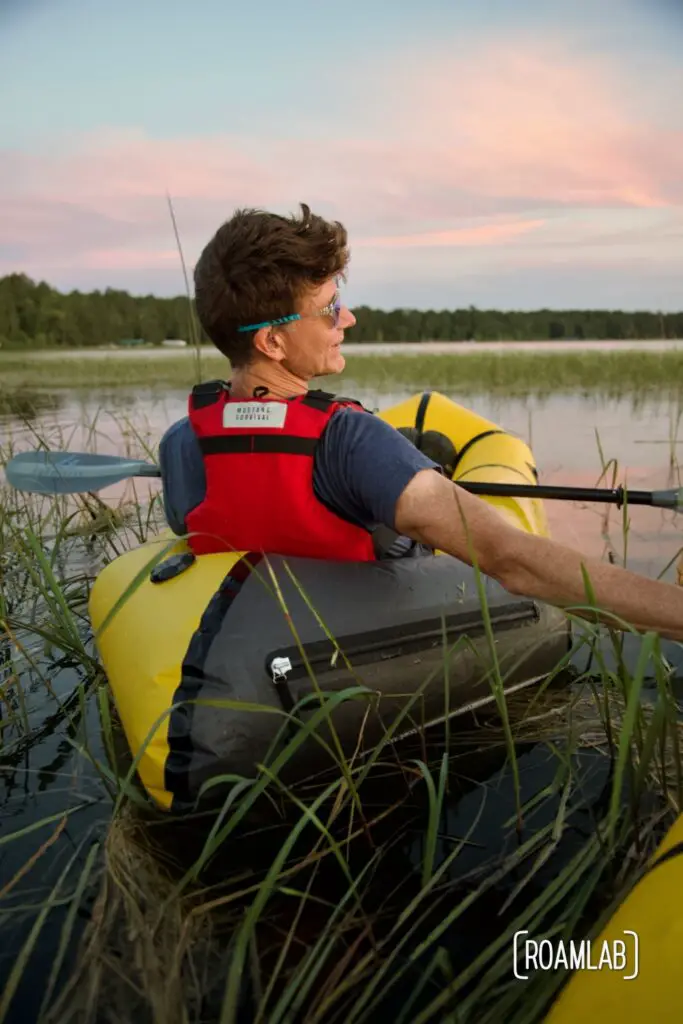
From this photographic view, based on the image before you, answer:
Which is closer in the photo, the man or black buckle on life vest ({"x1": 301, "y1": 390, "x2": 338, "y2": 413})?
the man

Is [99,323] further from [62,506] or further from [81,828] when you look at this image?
[81,828]

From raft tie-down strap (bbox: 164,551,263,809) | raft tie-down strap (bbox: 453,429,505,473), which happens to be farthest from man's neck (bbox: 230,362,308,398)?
raft tie-down strap (bbox: 453,429,505,473)

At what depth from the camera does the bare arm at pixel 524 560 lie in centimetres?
168

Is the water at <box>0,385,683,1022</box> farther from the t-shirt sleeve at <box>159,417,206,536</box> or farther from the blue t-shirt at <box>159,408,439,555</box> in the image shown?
the blue t-shirt at <box>159,408,439,555</box>

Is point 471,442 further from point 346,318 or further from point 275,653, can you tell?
point 275,653

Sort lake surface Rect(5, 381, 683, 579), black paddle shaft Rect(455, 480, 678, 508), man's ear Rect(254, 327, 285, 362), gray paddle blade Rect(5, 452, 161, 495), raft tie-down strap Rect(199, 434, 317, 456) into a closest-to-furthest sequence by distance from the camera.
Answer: raft tie-down strap Rect(199, 434, 317, 456)
man's ear Rect(254, 327, 285, 362)
black paddle shaft Rect(455, 480, 678, 508)
gray paddle blade Rect(5, 452, 161, 495)
lake surface Rect(5, 381, 683, 579)

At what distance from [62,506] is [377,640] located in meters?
2.56

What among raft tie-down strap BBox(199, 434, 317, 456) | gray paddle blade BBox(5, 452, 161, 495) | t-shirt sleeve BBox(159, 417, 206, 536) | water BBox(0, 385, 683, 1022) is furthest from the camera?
gray paddle blade BBox(5, 452, 161, 495)

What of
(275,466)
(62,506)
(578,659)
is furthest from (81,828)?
(62,506)

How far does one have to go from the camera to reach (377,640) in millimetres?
1957

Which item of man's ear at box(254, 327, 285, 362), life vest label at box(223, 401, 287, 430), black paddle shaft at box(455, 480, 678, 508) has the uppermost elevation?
man's ear at box(254, 327, 285, 362)

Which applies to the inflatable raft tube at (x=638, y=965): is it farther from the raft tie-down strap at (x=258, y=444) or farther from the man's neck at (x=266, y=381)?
the man's neck at (x=266, y=381)

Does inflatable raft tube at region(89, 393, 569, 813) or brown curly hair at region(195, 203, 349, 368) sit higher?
brown curly hair at region(195, 203, 349, 368)

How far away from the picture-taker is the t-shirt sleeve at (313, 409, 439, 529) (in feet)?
5.87
